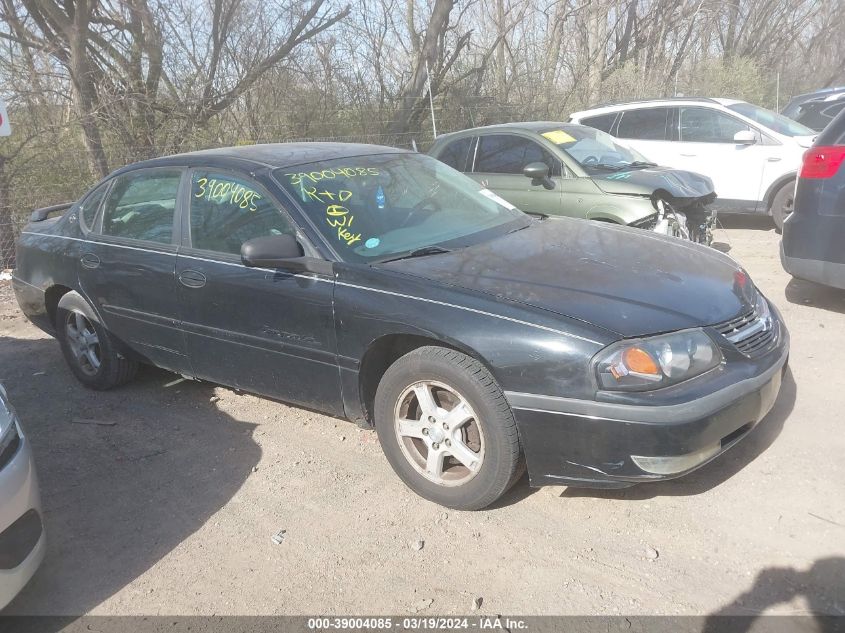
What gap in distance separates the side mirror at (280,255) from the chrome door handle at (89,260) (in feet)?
5.51

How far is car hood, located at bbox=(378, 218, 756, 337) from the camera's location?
294 cm

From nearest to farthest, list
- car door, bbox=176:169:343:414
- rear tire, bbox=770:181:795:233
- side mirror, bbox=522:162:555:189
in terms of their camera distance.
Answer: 1. car door, bbox=176:169:343:414
2. side mirror, bbox=522:162:555:189
3. rear tire, bbox=770:181:795:233

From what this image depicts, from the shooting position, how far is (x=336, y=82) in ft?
41.9

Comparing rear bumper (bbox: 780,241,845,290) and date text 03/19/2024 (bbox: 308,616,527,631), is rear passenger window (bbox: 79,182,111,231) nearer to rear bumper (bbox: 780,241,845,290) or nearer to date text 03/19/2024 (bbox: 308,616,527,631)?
date text 03/19/2024 (bbox: 308,616,527,631)

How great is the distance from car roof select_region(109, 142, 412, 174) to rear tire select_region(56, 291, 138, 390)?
1.17 meters

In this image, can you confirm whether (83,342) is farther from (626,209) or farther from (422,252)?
(626,209)

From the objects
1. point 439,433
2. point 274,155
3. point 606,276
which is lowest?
point 439,433

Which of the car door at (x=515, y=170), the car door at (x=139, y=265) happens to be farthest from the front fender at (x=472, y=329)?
the car door at (x=515, y=170)

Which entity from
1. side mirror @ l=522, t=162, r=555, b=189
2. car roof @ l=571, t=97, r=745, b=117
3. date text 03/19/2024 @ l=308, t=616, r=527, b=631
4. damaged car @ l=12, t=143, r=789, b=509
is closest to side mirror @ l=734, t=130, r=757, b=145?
car roof @ l=571, t=97, r=745, b=117

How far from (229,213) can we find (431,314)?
157 centimetres

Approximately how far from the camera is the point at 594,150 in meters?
7.15

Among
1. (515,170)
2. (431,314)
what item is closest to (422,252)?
(431,314)

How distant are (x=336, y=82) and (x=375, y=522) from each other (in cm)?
1093

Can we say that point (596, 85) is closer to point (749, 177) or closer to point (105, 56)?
point (749, 177)
